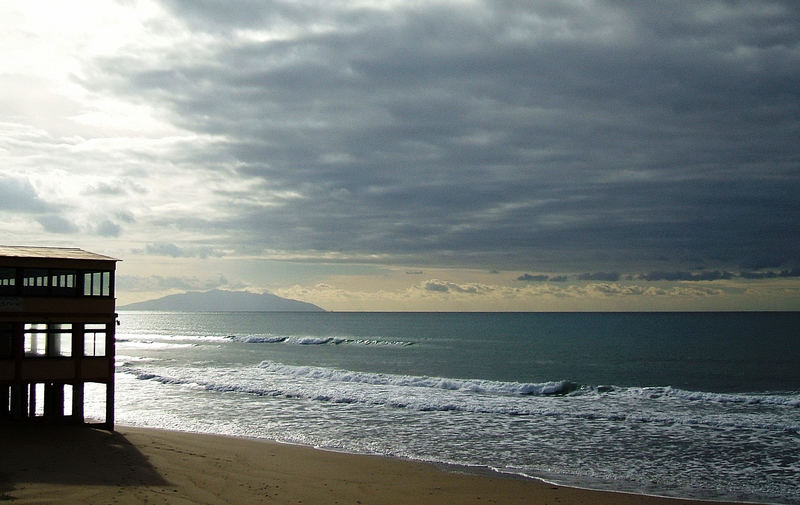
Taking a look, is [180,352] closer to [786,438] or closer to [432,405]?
[432,405]

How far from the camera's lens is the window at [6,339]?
21244 millimetres

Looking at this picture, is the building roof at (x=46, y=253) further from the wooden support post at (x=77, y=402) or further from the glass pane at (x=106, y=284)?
the wooden support post at (x=77, y=402)

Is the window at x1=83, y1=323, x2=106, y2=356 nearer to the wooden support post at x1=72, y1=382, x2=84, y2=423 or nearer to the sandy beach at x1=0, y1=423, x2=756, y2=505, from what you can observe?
the wooden support post at x1=72, y1=382, x2=84, y2=423

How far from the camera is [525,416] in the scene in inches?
1133

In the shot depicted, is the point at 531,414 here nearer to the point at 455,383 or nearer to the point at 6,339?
the point at 455,383

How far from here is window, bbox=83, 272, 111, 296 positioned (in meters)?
22.5

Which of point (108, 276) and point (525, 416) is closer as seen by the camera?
point (108, 276)

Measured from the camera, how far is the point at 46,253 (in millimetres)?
22984

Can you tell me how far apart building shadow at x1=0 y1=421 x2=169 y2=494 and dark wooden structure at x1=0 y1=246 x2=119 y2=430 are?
1549mm

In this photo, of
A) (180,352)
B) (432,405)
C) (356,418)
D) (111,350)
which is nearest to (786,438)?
(432,405)

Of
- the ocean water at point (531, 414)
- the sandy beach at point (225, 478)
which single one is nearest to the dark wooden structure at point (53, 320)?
the sandy beach at point (225, 478)

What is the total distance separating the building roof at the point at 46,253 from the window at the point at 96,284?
0.62 m

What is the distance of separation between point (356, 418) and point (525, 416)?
7.71 metres

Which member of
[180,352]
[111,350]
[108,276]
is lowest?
[180,352]
